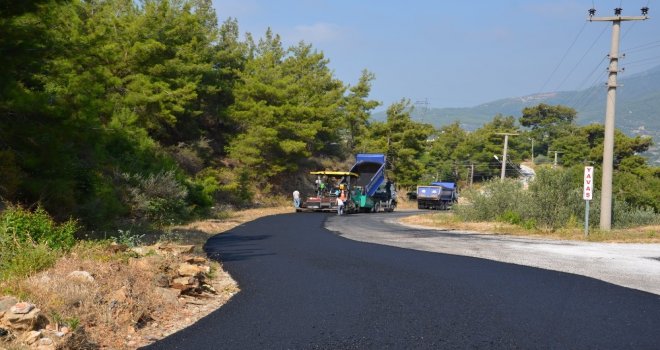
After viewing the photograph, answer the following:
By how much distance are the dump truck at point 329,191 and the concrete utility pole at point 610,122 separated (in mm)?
17099

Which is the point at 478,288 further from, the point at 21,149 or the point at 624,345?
the point at 21,149

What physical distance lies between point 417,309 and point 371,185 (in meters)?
33.0

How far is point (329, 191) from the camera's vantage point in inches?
1506

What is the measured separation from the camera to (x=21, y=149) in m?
13.3

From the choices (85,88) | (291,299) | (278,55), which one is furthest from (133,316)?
(278,55)

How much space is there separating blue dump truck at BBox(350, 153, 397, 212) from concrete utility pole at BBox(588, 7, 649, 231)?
732 inches

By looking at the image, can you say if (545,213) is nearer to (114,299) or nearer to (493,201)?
(493,201)

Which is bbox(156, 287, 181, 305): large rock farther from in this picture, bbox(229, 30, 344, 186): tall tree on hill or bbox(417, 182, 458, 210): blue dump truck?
bbox(417, 182, 458, 210): blue dump truck

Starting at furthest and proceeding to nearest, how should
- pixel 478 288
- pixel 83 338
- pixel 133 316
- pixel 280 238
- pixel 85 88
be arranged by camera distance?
pixel 280 238
pixel 85 88
pixel 478 288
pixel 133 316
pixel 83 338

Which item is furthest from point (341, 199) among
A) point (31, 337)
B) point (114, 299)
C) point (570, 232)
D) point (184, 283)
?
point (31, 337)

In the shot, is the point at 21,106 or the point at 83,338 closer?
the point at 83,338

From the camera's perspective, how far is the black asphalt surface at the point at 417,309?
6.64 meters

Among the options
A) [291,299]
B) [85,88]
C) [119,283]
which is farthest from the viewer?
[85,88]

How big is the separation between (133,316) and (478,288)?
5596 mm
